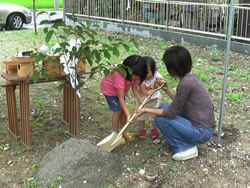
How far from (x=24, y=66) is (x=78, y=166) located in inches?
41.5

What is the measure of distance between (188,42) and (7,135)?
5.96 metres

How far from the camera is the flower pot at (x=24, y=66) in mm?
3275

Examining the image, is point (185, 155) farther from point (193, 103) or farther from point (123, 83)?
point (123, 83)

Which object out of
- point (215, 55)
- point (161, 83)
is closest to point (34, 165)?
point (161, 83)

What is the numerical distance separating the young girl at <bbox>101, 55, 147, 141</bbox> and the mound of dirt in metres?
0.47

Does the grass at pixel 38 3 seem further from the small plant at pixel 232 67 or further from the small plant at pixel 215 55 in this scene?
the small plant at pixel 232 67

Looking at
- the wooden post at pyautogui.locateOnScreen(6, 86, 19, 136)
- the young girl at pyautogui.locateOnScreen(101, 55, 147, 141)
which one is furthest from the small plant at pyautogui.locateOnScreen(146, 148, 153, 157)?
the wooden post at pyautogui.locateOnScreen(6, 86, 19, 136)

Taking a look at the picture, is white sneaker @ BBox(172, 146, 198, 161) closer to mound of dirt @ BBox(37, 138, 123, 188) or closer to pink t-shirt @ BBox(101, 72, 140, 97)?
mound of dirt @ BBox(37, 138, 123, 188)

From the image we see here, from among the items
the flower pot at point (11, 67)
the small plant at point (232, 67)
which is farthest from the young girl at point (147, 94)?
the small plant at point (232, 67)

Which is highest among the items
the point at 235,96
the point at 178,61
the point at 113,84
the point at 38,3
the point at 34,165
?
the point at 38,3

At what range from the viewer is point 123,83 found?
3.36 meters

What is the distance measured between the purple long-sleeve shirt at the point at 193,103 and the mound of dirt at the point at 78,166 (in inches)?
27.1

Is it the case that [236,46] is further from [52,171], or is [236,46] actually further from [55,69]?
[52,171]

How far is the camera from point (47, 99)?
5105 mm
